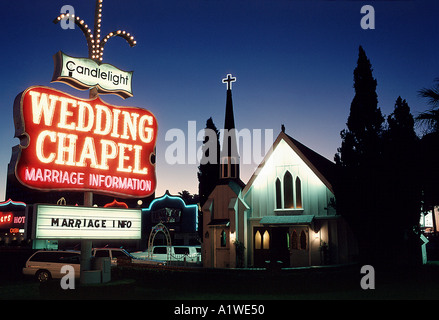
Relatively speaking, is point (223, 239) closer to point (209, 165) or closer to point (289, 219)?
point (289, 219)

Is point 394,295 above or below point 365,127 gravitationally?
below

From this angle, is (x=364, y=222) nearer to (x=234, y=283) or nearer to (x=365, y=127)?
(x=365, y=127)

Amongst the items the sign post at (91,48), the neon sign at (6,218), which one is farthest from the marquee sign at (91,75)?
the neon sign at (6,218)

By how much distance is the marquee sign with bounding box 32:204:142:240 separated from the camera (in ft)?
39.0

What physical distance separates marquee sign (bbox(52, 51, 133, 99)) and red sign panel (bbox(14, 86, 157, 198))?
1.56 feet

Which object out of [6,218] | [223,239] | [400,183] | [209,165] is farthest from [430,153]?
[6,218]

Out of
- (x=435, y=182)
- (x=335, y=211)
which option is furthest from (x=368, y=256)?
(x=435, y=182)

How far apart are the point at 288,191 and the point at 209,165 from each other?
23.4 m

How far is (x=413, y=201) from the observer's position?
18.5m

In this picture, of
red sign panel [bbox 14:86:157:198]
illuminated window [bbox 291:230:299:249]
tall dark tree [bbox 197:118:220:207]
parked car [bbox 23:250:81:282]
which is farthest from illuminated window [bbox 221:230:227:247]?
Result: tall dark tree [bbox 197:118:220:207]

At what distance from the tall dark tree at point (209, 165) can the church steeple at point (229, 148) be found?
56.5ft

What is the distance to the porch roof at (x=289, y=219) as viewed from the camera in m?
21.2

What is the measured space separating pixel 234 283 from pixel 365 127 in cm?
1128

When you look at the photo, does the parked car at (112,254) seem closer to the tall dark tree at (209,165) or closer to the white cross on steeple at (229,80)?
the white cross on steeple at (229,80)
